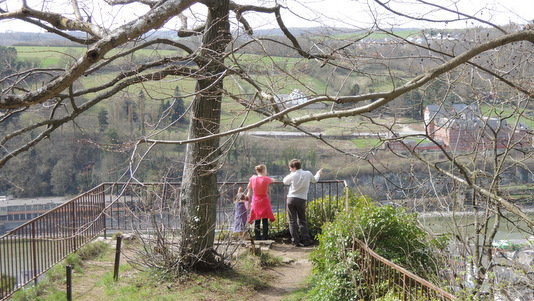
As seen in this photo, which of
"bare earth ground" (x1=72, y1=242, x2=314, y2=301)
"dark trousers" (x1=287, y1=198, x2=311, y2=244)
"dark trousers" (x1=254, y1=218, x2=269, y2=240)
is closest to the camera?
"bare earth ground" (x1=72, y1=242, x2=314, y2=301)

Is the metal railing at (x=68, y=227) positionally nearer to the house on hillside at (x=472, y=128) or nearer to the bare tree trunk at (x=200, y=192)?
the bare tree trunk at (x=200, y=192)

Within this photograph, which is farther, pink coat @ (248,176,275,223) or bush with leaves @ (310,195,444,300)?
pink coat @ (248,176,275,223)

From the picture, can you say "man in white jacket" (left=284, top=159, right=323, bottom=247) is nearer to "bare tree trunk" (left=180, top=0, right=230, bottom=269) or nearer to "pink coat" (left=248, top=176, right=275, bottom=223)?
"pink coat" (left=248, top=176, right=275, bottom=223)

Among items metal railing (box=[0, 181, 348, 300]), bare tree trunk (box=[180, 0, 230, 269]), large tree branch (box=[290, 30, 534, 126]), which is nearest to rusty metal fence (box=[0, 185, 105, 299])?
metal railing (box=[0, 181, 348, 300])

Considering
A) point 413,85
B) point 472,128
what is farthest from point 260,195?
point 413,85

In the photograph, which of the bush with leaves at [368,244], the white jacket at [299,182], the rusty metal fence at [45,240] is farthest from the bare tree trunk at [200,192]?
the bush with leaves at [368,244]

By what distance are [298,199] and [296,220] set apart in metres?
0.53

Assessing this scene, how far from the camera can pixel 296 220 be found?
9.46 meters

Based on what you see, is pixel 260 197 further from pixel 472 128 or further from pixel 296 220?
pixel 472 128

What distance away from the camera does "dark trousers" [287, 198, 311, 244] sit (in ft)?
30.3

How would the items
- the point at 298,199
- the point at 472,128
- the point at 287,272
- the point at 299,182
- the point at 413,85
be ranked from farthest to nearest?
the point at 298,199
the point at 299,182
the point at 287,272
the point at 472,128
the point at 413,85

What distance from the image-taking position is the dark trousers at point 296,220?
30.3 ft

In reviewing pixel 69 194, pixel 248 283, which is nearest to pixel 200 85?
pixel 248 283

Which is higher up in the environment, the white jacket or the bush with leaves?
the white jacket
